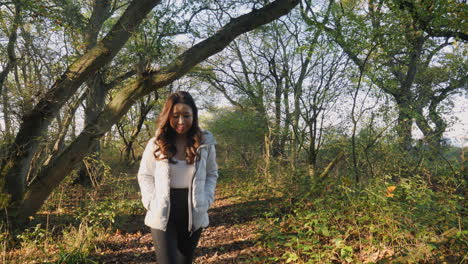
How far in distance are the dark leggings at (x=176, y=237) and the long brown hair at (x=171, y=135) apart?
325 mm

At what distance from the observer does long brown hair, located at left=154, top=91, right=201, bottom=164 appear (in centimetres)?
241

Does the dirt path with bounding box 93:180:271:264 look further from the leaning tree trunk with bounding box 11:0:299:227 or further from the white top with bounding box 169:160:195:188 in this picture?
the white top with bounding box 169:160:195:188

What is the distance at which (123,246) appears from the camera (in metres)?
4.88

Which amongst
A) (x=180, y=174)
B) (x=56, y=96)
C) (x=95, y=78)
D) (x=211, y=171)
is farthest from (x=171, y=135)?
(x=95, y=78)

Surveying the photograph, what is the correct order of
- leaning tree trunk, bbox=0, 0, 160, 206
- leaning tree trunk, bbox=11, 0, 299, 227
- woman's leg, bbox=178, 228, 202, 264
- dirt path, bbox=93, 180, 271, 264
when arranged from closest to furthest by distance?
woman's leg, bbox=178, 228, 202, 264, dirt path, bbox=93, 180, 271, 264, leaning tree trunk, bbox=0, 0, 160, 206, leaning tree trunk, bbox=11, 0, 299, 227

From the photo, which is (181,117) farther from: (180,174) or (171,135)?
(180,174)

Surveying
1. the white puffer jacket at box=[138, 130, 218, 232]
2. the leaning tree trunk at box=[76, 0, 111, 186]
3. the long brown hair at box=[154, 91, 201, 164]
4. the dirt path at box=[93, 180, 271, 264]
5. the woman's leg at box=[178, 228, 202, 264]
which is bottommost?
the dirt path at box=[93, 180, 271, 264]

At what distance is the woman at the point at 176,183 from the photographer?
7.50ft

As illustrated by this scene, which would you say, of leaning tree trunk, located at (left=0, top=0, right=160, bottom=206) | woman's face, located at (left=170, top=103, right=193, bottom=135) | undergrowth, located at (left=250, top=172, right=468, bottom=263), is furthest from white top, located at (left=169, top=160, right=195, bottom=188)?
leaning tree trunk, located at (left=0, top=0, right=160, bottom=206)

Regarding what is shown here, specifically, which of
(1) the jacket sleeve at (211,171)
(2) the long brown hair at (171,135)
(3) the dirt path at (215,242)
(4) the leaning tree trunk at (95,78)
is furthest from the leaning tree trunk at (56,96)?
(1) the jacket sleeve at (211,171)

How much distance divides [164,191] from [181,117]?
2.18 feet

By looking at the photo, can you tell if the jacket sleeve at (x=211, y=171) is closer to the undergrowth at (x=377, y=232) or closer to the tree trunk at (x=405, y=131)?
the undergrowth at (x=377, y=232)

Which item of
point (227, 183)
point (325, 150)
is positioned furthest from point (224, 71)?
point (325, 150)

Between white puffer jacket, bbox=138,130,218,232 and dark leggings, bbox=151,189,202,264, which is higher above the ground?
white puffer jacket, bbox=138,130,218,232
